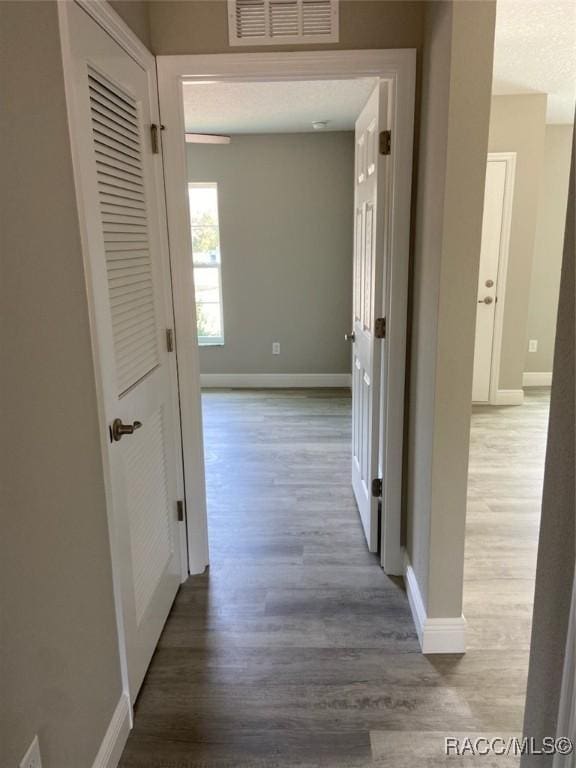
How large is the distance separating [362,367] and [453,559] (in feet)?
3.77

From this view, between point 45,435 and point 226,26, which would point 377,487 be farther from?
point 226,26

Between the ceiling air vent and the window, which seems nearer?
the ceiling air vent

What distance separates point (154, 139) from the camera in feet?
6.70

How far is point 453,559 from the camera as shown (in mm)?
1915

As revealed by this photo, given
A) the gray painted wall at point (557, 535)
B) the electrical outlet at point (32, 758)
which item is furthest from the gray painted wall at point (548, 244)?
the electrical outlet at point (32, 758)

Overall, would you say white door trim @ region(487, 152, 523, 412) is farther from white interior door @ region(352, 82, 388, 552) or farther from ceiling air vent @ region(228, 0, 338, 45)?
ceiling air vent @ region(228, 0, 338, 45)

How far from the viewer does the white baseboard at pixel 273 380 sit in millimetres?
5727

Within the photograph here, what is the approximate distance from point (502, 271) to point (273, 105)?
2.33 metres

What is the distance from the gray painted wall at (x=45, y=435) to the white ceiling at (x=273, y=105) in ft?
7.99

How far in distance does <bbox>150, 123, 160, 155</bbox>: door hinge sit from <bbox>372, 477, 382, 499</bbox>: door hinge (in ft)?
5.43

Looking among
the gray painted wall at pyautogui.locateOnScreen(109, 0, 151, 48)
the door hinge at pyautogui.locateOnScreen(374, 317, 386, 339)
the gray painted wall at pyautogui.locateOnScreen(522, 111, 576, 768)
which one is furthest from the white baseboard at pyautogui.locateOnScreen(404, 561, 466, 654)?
the gray painted wall at pyautogui.locateOnScreen(109, 0, 151, 48)

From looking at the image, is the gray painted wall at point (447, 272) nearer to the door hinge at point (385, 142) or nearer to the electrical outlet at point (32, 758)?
the door hinge at point (385, 142)

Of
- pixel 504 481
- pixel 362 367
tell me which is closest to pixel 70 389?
pixel 362 367

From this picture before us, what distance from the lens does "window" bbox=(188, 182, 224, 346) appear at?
215 inches
